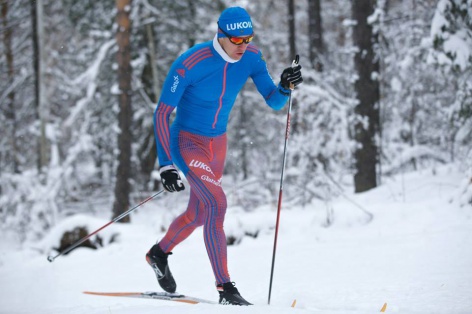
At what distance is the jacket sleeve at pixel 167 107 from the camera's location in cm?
387

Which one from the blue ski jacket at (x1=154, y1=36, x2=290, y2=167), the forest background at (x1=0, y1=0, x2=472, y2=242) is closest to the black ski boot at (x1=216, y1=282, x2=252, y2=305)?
the blue ski jacket at (x1=154, y1=36, x2=290, y2=167)

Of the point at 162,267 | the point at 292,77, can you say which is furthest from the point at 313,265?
the point at 292,77

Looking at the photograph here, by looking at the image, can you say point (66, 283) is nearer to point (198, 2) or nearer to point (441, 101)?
point (198, 2)

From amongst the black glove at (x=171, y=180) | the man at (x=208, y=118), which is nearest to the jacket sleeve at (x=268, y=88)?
the man at (x=208, y=118)

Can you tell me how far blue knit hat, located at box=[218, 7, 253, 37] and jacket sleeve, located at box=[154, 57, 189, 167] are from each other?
465 mm

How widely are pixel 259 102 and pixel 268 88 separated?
49.4 ft

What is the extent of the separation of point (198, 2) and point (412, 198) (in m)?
9.49

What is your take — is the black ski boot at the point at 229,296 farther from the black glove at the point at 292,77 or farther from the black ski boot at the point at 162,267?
the black glove at the point at 292,77

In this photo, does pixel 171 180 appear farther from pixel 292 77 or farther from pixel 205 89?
pixel 292 77

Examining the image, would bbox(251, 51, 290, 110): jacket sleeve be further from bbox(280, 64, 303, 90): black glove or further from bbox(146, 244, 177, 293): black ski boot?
bbox(146, 244, 177, 293): black ski boot

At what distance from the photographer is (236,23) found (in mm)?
3785

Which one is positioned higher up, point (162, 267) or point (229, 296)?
point (162, 267)

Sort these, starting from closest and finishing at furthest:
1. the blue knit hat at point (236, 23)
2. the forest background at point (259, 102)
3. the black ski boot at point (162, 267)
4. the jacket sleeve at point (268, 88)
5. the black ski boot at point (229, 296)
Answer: the black ski boot at point (229, 296), the blue knit hat at point (236, 23), the jacket sleeve at point (268, 88), the black ski boot at point (162, 267), the forest background at point (259, 102)

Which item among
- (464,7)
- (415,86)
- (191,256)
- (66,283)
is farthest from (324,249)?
(415,86)
